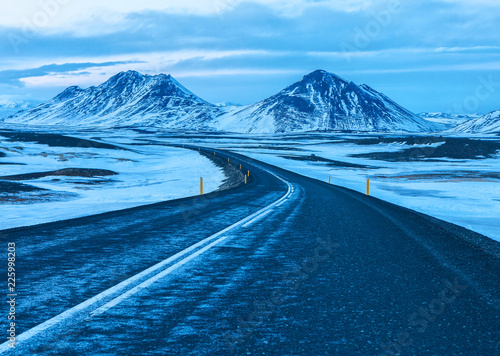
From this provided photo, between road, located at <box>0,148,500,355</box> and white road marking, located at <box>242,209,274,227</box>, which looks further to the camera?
white road marking, located at <box>242,209,274,227</box>

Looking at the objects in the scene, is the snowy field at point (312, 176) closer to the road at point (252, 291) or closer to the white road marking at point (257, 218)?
the road at point (252, 291)

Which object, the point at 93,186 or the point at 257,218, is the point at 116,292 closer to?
the point at 257,218

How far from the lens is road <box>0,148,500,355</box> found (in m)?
4.39

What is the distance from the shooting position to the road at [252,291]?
439 cm

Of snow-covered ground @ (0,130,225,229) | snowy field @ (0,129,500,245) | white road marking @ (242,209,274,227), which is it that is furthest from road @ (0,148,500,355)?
snow-covered ground @ (0,130,225,229)

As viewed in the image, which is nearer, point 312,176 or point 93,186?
point 93,186

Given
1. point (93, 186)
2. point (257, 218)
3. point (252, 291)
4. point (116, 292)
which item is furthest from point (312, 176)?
point (116, 292)

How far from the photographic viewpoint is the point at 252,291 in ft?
19.9

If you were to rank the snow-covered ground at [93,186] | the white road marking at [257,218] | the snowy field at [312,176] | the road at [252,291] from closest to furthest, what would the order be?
the road at [252,291], the white road marking at [257,218], the snow-covered ground at [93,186], the snowy field at [312,176]

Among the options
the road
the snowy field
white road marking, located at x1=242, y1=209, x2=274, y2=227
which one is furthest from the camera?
the snowy field

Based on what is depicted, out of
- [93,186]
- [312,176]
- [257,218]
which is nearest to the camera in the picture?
[257,218]

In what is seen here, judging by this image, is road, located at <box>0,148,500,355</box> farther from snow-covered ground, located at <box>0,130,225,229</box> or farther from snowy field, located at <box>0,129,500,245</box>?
snow-covered ground, located at <box>0,130,225,229</box>

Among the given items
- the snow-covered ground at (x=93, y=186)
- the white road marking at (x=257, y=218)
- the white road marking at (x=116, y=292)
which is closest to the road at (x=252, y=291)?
the white road marking at (x=116, y=292)

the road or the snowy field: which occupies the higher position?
the road
